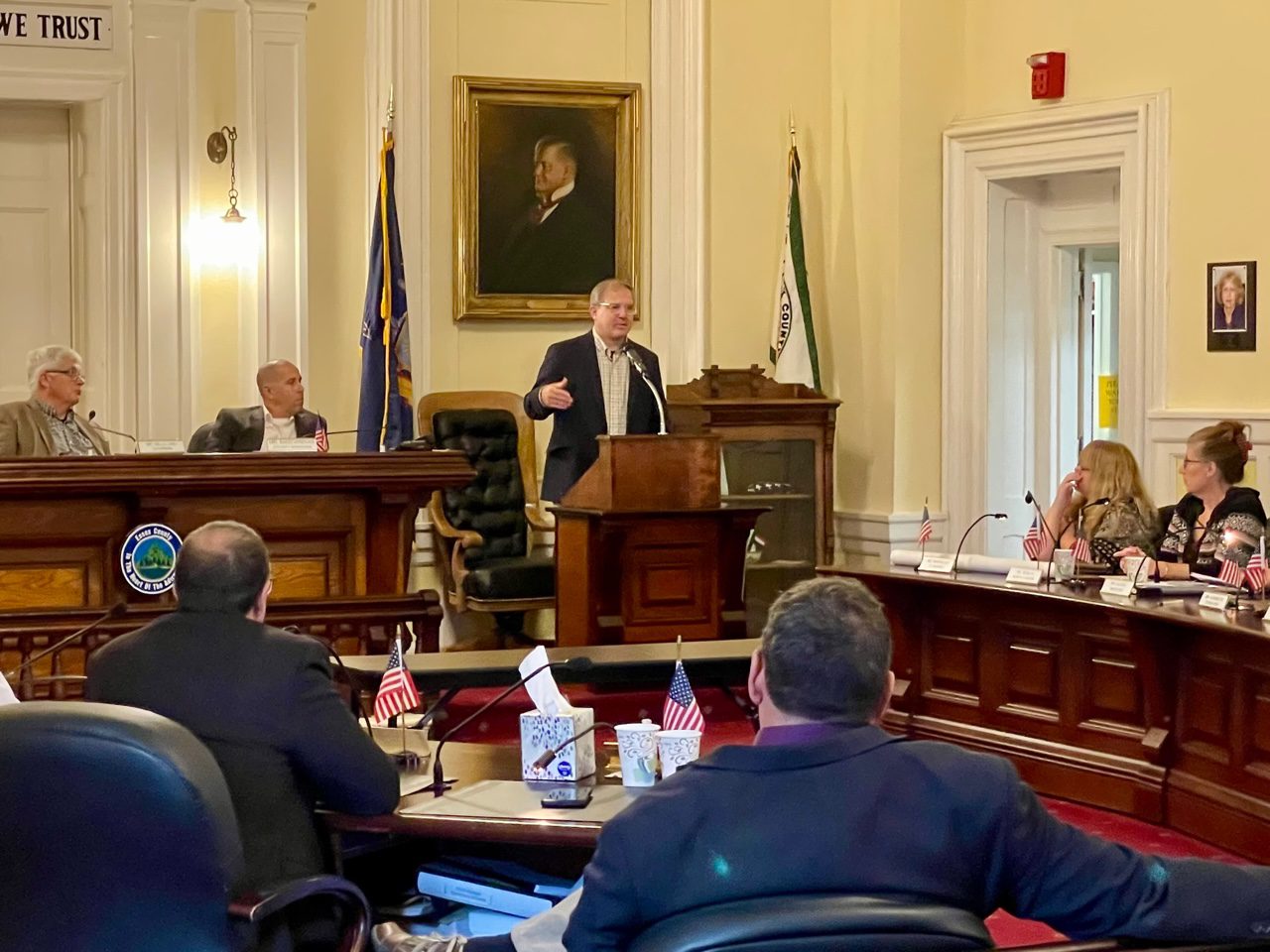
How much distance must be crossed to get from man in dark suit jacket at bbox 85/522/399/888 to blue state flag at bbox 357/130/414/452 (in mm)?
4593

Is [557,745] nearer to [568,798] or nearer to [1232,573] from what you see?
[568,798]

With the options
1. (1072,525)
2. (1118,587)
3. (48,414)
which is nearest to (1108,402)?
(1072,525)

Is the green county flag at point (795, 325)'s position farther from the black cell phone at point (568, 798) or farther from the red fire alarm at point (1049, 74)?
the black cell phone at point (568, 798)

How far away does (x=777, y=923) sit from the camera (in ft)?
5.87

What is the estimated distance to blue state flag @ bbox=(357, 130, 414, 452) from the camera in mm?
7910

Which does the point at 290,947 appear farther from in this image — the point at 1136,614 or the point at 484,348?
the point at 484,348

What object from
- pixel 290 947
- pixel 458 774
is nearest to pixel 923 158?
pixel 458 774

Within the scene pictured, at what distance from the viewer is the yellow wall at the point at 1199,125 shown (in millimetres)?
7457

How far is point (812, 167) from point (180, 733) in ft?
24.6

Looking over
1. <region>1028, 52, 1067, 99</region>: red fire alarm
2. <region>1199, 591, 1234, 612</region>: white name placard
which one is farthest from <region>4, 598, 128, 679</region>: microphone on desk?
<region>1028, 52, 1067, 99</region>: red fire alarm

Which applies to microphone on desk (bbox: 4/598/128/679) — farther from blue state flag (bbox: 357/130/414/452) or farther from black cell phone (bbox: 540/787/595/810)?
blue state flag (bbox: 357/130/414/452)

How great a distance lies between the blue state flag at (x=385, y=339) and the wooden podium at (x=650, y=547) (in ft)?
3.23

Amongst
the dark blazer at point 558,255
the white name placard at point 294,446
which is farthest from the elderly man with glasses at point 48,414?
the dark blazer at point 558,255

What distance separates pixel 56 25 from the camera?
8.28m
